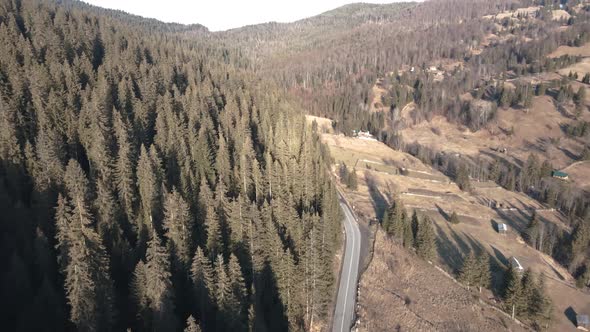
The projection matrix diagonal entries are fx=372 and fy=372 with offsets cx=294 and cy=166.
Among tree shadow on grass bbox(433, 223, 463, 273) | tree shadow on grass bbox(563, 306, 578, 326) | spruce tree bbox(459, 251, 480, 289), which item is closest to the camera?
tree shadow on grass bbox(563, 306, 578, 326)

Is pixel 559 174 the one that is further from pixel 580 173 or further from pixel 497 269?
pixel 497 269

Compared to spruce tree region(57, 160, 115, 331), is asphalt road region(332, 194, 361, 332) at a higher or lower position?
lower

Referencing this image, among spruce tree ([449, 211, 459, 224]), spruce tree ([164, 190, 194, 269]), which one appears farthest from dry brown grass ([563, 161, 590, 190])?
spruce tree ([164, 190, 194, 269])

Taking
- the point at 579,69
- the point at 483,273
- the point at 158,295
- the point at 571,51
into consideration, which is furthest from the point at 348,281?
the point at 571,51

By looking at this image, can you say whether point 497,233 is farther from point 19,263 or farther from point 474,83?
point 474,83

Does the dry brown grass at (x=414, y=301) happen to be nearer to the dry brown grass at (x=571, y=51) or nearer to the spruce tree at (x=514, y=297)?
the spruce tree at (x=514, y=297)

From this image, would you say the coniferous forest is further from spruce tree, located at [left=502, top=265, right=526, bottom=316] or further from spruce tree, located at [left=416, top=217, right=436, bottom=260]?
spruce tree, located at [left=502, top=265, right=526, bottom=316]
